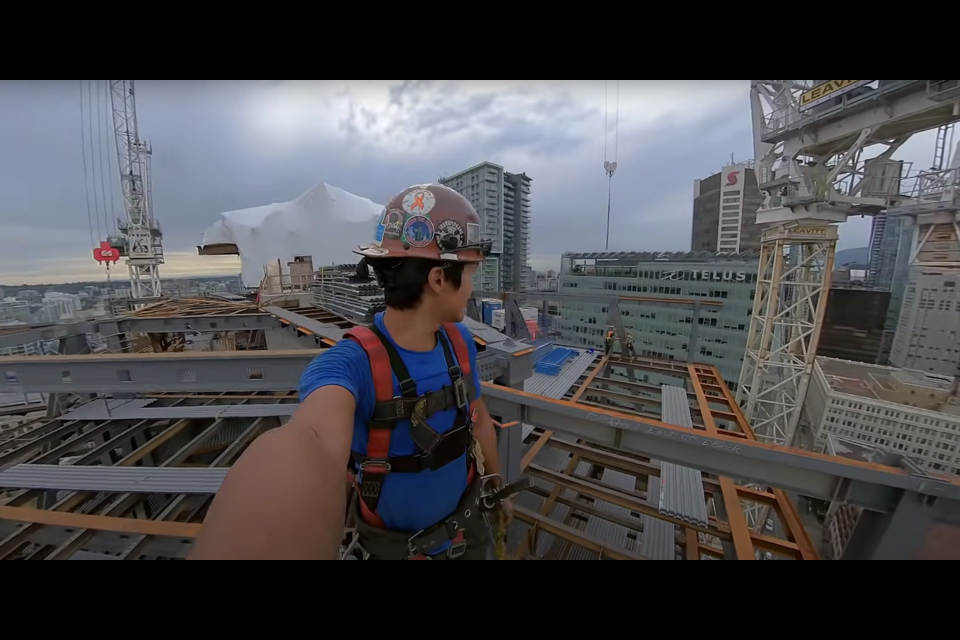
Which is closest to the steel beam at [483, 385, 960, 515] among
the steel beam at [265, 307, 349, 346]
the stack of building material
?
the steel beam at [265, 307, 349, 346]

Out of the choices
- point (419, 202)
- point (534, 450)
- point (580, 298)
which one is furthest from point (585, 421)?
point (580, 298)

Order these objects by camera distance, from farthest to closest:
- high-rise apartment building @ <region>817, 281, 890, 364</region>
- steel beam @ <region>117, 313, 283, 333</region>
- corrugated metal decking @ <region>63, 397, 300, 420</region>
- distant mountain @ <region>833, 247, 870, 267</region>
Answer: distant mountain @ <region>833, 247, 870, 267</region> → high-rise apartment building @ <region>817, 281, 890, 364</region> → steel beam @ <region>117, 313, 283, 333</region> → corrugated metal decking @ <region>63, 397, 300, 420</region>

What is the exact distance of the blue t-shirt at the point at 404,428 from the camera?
1.38 m

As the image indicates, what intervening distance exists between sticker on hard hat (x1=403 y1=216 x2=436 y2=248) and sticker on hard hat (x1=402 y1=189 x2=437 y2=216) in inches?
2.1

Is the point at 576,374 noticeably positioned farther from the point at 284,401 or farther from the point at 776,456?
the point at 284,401

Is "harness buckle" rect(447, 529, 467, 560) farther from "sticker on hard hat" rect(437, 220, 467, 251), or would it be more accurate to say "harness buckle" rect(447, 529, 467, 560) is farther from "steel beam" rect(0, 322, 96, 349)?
"steel beam" rect(0, 322, 96, 349)

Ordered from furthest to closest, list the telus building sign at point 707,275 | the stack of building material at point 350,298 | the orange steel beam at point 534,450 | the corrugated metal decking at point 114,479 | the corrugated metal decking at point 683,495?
the telus building sign at point 707,275
the stack of building material at point 350,298
the orange steel beam at point 534,450
the corrugated metal decking at point 114,479
the corrugated metal decking at point 683,495

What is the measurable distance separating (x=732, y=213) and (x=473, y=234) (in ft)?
179

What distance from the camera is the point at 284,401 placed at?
220 inches

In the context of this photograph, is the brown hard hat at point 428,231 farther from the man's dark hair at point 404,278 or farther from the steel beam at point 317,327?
the steel beam at point 317,327

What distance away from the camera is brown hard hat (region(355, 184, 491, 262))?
164 cm

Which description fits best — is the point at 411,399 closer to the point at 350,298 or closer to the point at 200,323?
the point at 350,298

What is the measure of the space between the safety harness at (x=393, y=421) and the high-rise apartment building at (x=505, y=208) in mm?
30581

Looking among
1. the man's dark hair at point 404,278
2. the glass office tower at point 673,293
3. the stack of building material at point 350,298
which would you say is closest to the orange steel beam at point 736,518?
the man's dark hair at point 404,278
